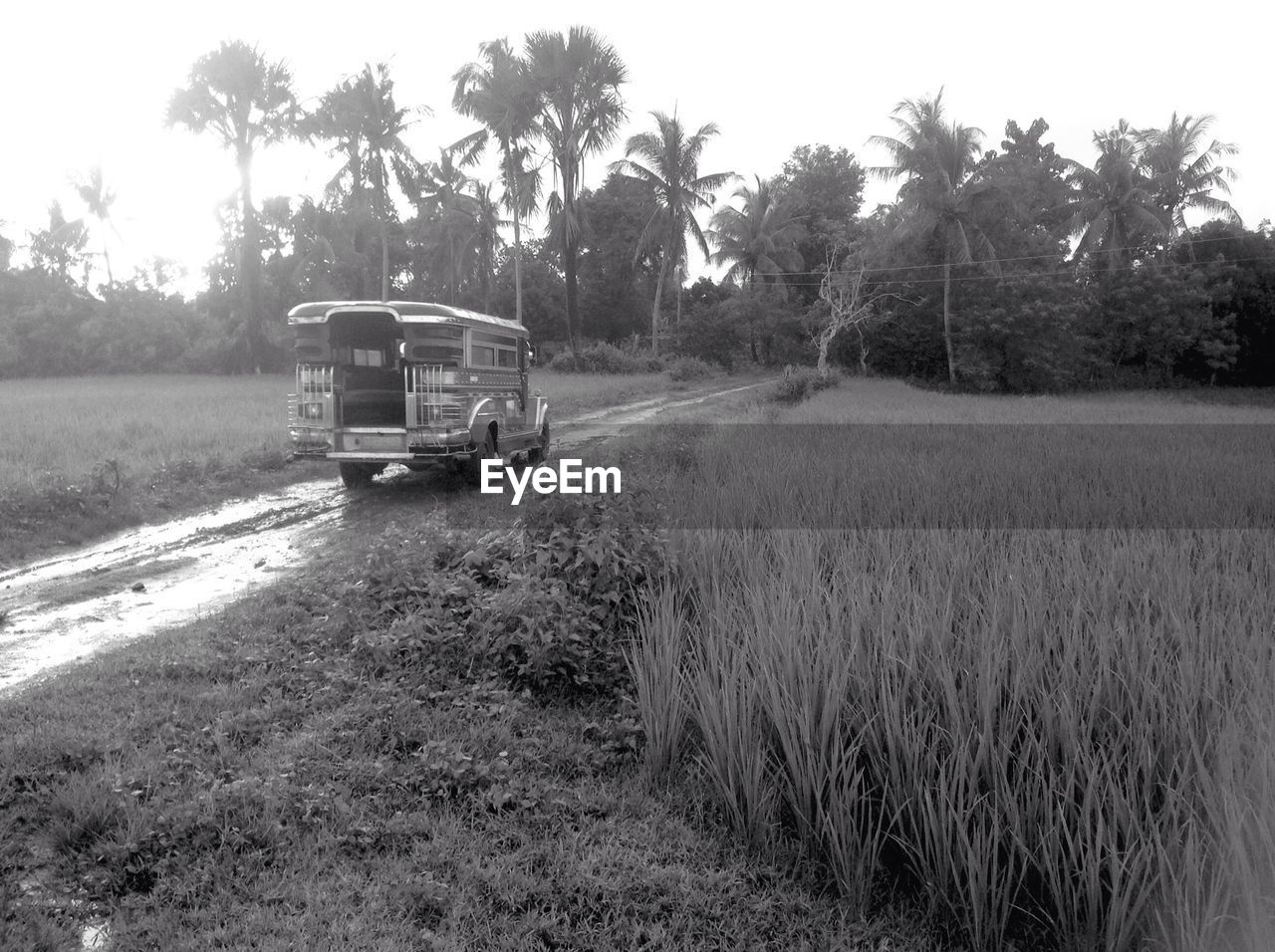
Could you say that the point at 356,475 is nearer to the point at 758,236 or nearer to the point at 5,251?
the point at 758,236

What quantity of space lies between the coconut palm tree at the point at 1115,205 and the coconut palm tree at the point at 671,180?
1484 centimetres

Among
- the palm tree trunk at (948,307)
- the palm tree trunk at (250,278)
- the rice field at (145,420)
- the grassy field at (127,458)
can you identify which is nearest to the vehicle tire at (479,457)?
the grassy field at (127,458)

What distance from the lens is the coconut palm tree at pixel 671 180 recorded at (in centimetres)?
4109

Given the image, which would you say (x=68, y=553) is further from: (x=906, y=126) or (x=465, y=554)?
(x=906, y=126)

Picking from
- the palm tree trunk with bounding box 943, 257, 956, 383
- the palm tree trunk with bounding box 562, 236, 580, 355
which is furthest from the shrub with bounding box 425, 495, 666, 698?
the palm tree trunk with bounding box 943, 257, 956, 383

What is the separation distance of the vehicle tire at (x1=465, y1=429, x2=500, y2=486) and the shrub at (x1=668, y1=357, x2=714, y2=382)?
964 inches

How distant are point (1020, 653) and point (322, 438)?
853 centimetres

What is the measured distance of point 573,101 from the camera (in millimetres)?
32969

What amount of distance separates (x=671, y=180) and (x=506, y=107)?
11219mm

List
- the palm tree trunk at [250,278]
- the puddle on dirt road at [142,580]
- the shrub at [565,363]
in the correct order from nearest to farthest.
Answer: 1. the puddle on dirt road at [142,580]
2. the palm tree trunk at [250,278]
3. the shrub at [565,363]

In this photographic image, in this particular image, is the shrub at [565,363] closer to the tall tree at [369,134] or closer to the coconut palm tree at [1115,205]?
the tall tree at [369,134]

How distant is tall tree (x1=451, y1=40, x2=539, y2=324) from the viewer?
3184cm

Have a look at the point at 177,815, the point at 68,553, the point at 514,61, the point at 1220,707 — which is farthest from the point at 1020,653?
the point at 514,61

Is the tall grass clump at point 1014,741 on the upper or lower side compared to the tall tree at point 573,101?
lower
